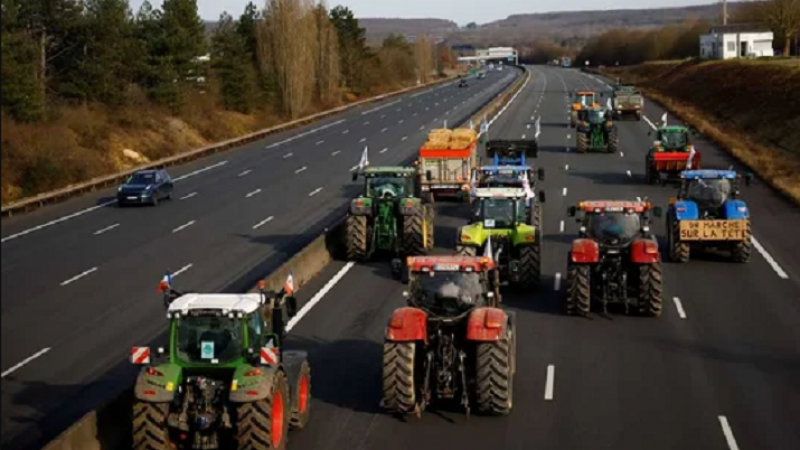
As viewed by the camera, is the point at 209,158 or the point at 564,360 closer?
the point at 564,360

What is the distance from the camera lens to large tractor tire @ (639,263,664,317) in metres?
26.5

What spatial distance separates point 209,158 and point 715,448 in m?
56.7

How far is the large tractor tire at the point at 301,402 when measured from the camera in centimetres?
1848

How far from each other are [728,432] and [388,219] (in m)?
17.5

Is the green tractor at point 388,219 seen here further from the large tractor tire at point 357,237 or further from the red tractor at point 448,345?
the red tractor at point 448,345

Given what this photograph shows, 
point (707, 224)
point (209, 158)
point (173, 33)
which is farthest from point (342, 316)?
point (173, 33)

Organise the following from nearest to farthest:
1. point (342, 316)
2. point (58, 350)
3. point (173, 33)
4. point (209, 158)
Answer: point (58, 350) → point (342, 316) → point (209, 158) → point (173, 33)

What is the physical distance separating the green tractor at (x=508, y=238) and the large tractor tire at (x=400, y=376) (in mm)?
10106

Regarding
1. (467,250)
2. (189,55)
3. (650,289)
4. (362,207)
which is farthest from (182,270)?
(189,55)

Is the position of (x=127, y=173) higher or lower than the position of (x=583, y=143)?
lower

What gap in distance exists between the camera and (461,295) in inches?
776

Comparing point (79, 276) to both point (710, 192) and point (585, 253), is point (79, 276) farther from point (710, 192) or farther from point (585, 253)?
point (710, 192)

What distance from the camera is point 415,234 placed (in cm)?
3422

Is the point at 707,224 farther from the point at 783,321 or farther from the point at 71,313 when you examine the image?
the point at 71,313
